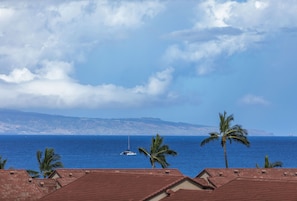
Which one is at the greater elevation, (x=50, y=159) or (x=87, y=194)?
(x=50, y=159)

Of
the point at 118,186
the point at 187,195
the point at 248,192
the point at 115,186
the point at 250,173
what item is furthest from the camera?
the point at 250,173

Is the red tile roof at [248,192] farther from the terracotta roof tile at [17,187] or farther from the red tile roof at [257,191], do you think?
the terracotta roof tile at [17,187]

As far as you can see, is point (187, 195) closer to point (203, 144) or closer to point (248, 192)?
point (248, 192)

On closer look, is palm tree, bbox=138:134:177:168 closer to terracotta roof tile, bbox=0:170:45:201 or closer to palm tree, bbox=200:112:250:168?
palm tree, bbox=200:112:250:168

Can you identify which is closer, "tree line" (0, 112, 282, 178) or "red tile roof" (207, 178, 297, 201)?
"red tile roof" (207, 178, 297, 201)

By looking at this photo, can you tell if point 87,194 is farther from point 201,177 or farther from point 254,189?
point 201,177

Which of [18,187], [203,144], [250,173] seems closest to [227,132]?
[203,144]

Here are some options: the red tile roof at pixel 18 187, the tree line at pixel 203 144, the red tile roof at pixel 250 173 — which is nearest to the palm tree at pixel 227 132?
the tree line at pixel 203 144

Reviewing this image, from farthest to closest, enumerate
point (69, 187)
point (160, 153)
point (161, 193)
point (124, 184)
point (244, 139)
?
point (160, 153)
point (244, 139)
point (69, 187)
point (124, 184)
point (161, 193)

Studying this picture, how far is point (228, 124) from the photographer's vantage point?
95000 mm

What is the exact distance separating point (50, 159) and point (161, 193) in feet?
168

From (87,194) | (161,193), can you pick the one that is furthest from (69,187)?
(161,193)

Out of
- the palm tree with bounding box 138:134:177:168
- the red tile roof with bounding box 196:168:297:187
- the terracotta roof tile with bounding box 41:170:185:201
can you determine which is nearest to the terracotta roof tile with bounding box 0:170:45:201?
the terracotta roof tile with bounding box 41:170:185:201

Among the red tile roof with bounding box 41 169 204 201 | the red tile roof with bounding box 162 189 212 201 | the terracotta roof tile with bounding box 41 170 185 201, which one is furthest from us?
the terracotta roof tile with bounding box 41 170 185 201
